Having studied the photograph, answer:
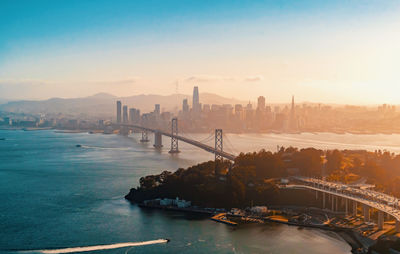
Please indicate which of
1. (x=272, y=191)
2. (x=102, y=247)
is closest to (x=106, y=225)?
Answer: (x=102, y=247)

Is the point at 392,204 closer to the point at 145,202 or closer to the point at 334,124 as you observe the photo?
the point at 145,202

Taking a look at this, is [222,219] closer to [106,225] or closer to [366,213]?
[106,225]

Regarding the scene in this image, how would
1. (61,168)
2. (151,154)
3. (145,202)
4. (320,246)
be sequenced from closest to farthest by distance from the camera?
(320,246) → (145,202) → (61,168) → (151,154)

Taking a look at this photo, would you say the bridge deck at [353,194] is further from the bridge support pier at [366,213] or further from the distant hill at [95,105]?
the distant hill at [95,105]

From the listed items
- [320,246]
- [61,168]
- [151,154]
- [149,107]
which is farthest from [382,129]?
[149,107]

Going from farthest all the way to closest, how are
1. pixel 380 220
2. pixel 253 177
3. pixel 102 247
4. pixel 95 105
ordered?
1. pixel 95 105
2. pixel 253 177
3. pixel 380 220
4. pixel 102 247

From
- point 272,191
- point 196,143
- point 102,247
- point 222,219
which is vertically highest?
point 196,143

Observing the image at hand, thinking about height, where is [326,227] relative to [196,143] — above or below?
below

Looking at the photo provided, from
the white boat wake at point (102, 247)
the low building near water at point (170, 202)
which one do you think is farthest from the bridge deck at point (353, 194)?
the white boat wake at point (102, 247)
